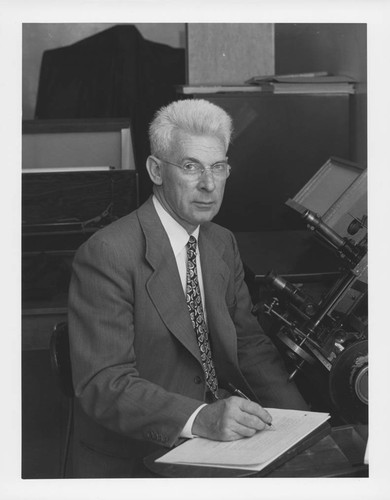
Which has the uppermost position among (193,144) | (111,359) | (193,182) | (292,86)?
(292,86)

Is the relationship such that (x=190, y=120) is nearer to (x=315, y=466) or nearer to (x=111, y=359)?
Answer: (x=111, y=359)

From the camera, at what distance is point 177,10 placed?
217cm

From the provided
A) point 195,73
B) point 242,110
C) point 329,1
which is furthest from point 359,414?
point 195,73

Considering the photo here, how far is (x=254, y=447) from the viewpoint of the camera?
6.63 ft

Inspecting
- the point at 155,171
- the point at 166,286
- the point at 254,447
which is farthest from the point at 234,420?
the point at 155,171

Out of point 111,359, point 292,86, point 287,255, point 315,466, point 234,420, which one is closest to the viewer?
point 315,466

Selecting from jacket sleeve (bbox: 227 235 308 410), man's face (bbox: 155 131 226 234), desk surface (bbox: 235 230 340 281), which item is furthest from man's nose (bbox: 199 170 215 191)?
desk surface (bbox: 235 230 340 281)

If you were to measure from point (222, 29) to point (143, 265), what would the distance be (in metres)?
2.66

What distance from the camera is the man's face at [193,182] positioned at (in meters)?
2.61

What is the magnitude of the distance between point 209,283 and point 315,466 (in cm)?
93

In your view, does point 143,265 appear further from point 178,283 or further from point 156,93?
point 156,93

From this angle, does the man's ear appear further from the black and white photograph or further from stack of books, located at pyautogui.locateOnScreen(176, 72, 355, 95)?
stack of books, located at pyautogui.locateOnScreen(176, 72, 355, 95)

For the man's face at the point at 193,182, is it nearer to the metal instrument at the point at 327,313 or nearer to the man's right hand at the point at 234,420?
the metal instrument at the point at 327,313

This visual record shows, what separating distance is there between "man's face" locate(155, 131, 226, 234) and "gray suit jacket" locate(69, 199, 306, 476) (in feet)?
0.30
